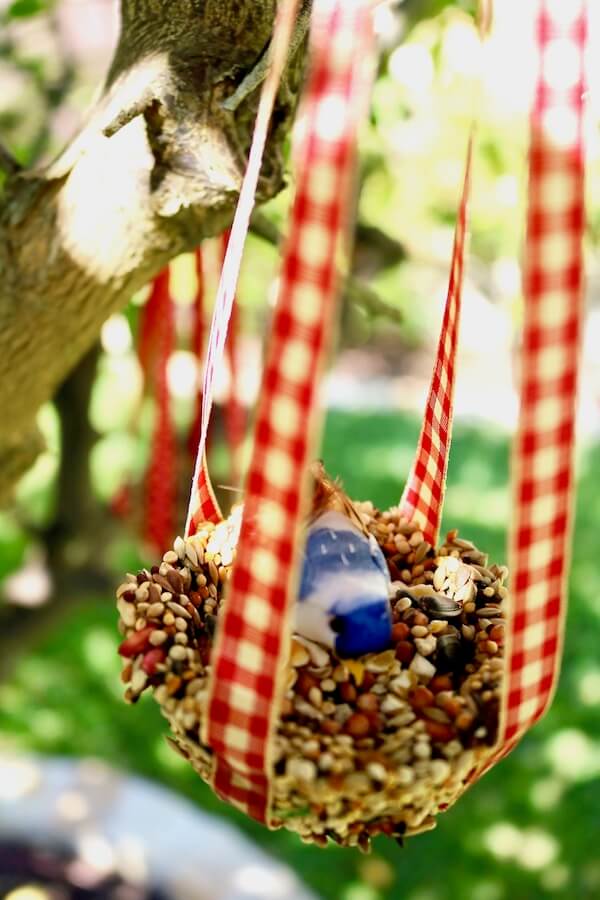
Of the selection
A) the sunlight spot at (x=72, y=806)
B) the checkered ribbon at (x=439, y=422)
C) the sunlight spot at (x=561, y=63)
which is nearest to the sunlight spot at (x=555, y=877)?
the sunlight spot at (x=72, y=806)

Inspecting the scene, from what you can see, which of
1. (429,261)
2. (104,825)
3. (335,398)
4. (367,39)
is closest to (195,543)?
(367,39)

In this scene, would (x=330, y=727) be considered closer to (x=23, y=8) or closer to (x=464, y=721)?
(x=464, y=721)

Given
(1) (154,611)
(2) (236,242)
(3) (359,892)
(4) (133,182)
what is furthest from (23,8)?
(3) (359,892)

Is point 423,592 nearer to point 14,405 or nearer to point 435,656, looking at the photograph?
point 435,656

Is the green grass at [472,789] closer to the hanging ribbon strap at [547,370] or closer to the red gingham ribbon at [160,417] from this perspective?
the red gingham ribbon at [160,417]

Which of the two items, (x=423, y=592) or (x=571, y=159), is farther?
(x=423, y=592)

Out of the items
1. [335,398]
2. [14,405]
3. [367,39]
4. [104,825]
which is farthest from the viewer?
[335,398]
